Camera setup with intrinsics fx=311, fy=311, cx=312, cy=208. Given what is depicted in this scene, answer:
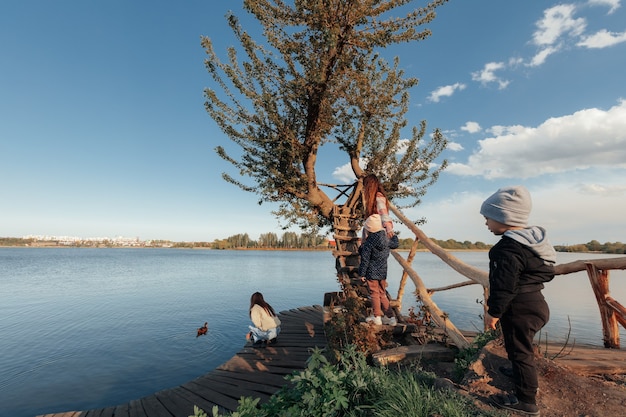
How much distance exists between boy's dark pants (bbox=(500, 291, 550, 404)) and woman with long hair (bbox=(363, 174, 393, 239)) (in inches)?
151

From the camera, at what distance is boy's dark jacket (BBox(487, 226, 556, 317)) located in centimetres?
296

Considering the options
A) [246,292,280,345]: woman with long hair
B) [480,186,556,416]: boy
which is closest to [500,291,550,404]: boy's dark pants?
[480,186,556,416]: boy

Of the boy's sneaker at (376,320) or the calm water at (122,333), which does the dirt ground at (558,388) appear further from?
the calm water at (122,333)

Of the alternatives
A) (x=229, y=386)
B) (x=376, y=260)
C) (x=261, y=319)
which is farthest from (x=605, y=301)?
(x=261, y=319)

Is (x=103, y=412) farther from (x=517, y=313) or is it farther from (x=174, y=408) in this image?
(x=517, y=313)

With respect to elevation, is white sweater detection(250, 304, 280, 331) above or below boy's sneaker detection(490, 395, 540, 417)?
below

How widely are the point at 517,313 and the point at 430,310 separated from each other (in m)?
2.70

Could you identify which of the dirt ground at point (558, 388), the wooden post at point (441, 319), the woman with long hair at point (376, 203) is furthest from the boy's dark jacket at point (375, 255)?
the dirt ground at point (558, 388)

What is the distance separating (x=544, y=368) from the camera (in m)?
3.32

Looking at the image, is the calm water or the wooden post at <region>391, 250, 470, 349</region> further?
the calm water

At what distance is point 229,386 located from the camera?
5.91m

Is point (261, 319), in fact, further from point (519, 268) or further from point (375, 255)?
point (519, 268)

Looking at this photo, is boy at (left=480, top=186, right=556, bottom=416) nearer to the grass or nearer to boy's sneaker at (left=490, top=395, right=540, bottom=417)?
boy's sneaker at (left=490, top=395, right=540, bottom=417)

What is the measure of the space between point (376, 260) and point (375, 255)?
0.11 meters
